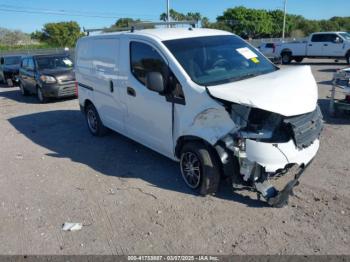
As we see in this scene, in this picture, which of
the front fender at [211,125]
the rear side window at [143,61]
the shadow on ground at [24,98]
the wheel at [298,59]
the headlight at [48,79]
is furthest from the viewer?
the wheel at [298,59]

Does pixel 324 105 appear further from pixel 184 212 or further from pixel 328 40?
pixel 328 40

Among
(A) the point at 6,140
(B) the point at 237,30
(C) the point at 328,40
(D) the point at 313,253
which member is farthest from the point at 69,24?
(D) the point at 313,253

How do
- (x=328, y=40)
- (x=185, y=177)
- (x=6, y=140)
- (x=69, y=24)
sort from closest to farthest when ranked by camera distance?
1. (x=185, y=177)
2. (x=6, y=140)
3. (x=328, y=40)
4. (x=69, y=24)

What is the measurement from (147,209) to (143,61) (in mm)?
2166

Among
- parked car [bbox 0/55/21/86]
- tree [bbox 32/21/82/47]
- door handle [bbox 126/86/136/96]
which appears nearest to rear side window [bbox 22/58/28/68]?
parked car [bbox 0/55/21/86]

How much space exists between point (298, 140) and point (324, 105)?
5756mm

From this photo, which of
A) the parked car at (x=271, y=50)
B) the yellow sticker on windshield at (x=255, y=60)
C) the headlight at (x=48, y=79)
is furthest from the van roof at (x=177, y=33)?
the parked car at (x=271, y=50)

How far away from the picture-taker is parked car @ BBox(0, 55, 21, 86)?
60.8 ft

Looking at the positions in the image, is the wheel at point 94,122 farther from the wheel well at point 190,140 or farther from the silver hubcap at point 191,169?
the silver hubcap at point 191,169

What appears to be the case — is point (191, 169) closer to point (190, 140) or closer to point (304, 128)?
point (190, 140)

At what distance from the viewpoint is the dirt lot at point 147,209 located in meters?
3.53

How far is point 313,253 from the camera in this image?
3.27 metres

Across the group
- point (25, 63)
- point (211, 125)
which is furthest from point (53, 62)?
point (211, 125)

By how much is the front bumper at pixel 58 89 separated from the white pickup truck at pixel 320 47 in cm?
1625
